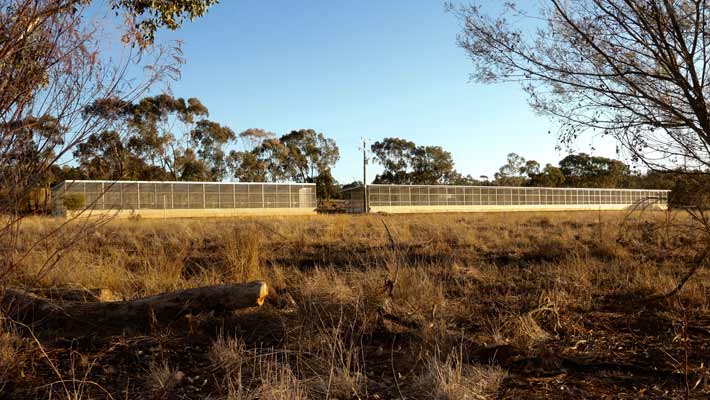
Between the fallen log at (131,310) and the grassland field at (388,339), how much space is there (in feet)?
0.48

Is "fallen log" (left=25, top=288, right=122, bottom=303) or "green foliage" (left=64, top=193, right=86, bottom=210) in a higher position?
"green foliage" (left=64, top=193, right=86, bottom=210)

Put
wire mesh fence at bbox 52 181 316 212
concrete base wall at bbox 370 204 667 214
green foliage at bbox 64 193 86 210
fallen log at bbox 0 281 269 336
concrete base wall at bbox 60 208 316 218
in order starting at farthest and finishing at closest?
concrete base wall at bbox 370 204 667 214 < concrete base wall at bbox 60 208 316 218 < wire mesh fence at bbox 52 181 316 212 < green foliage at bbox 64 193 86 210 < fallen log at bbox 0 281 269 336

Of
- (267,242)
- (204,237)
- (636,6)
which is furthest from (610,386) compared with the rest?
(204,237)

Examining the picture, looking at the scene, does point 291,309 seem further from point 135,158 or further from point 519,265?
point 519,265

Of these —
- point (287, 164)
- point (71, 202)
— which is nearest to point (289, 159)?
point (287, 164)

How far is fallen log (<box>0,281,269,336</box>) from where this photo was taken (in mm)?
4414

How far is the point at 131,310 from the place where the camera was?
448cm

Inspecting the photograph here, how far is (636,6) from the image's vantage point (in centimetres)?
528

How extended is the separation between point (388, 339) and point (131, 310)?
2248 millimetres

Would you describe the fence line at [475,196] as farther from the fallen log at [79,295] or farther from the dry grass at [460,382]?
the dry grass at [460,382]

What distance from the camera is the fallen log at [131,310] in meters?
4.41

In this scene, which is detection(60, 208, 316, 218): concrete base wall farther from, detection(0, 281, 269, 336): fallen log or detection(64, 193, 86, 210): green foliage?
detection(0, 281, 269, 336): fallen log

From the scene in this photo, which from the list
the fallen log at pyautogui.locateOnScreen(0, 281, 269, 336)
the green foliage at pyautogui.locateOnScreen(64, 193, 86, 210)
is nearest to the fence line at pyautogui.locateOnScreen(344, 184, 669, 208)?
the green foliage at pyautogui.locateOnScreen(64, 193, 86, 210)

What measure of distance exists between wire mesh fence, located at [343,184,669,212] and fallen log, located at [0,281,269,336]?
41410 millimetres
